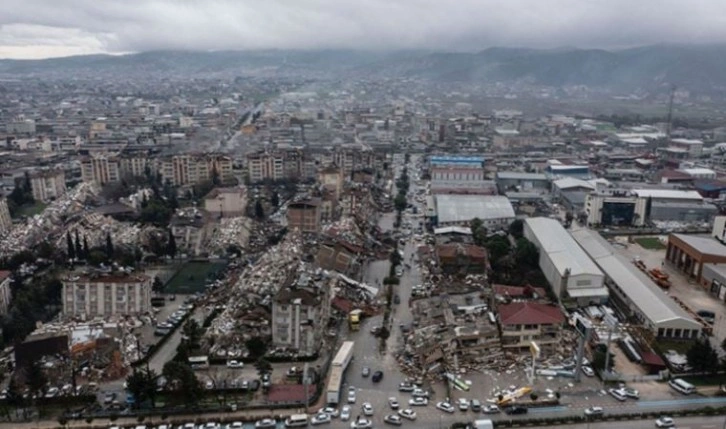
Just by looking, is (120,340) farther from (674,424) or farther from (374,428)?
(674,424)

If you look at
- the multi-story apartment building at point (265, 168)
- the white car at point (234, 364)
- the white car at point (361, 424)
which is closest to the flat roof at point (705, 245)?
the white car at point (361, 424)

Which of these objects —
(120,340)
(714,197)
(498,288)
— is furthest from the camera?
(714,197)

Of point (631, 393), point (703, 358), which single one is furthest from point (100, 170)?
point (703, 358)

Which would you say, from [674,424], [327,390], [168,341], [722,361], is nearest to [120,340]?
[168,341]

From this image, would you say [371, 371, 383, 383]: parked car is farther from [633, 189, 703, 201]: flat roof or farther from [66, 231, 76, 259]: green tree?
[633, 189, 703, 201]: flat roof

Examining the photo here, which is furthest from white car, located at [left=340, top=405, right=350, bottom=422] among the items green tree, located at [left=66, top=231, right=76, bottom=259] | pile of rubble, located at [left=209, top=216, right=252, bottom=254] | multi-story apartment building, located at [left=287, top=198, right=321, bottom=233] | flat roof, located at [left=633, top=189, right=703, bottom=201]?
flat roof, located at [left=633, top=189, right=703, bottom=201]

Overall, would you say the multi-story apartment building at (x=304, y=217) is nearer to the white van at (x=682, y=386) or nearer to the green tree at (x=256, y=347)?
the green tree at (x=256, y=347)
